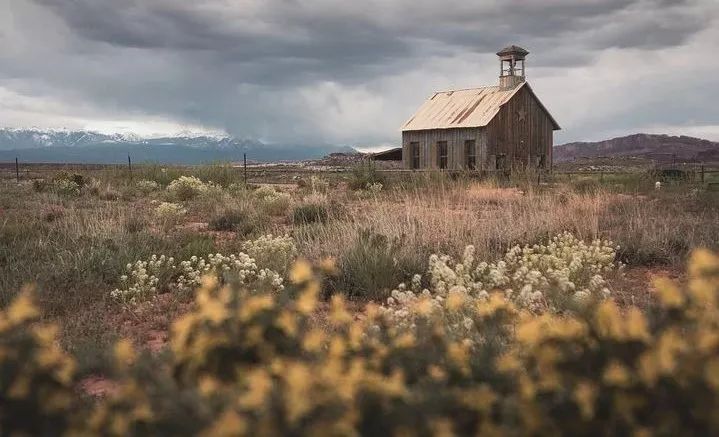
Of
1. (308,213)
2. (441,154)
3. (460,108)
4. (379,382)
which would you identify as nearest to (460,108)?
(460,108)

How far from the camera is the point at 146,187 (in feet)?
71.4

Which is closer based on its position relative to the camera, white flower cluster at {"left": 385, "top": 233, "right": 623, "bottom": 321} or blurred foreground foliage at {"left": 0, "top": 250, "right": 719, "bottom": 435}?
blurred foreground foliage at {"left": 0, "top": 250, "right": 719, "bottom": 435}

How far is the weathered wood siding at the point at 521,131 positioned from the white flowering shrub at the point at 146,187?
1439 cm

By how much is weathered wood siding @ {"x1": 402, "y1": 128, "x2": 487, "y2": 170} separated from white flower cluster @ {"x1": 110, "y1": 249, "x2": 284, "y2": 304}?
72.4 ft

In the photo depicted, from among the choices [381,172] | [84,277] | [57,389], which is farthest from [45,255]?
[381,172]

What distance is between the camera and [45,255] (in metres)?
8.09

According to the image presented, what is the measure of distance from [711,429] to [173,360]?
1482 millimetres

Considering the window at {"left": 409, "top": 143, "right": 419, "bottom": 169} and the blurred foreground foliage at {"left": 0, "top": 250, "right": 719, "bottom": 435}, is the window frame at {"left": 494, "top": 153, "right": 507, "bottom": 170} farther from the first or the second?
the blurred foreground foliage at {"left": 0, "top": 250, "right": 719, "bottom": 435}

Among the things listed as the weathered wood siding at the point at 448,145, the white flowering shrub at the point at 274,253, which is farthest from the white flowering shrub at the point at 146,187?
the white flowering shrub at the point at 274,253

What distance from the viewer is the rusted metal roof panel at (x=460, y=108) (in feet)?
95.6

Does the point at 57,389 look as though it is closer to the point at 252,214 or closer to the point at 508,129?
the point at 252,214

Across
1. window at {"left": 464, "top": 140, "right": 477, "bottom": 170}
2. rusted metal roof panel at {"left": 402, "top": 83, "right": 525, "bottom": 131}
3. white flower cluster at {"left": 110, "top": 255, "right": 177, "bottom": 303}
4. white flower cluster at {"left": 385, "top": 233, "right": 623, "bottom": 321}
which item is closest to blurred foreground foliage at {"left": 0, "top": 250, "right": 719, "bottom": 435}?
white flower cluster at {"left": 385, "top": 233, "right": 623, "bottom": 321}

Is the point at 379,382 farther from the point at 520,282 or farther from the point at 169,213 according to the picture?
the point at 169,213

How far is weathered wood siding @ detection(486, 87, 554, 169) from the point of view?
Result: 29.0m
